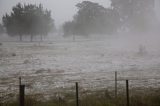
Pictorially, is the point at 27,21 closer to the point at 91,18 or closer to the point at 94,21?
the point at 91,18

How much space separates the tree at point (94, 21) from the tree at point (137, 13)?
4.16m

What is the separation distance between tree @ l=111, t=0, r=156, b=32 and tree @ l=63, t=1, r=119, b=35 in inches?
164

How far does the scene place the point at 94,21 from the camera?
6081 centimetres

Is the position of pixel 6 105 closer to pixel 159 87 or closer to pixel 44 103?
pixel 44 103

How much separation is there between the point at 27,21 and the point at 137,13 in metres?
31.7

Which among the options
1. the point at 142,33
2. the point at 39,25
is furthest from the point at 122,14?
the point at 39,25

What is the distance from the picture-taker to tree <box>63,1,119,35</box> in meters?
59.8

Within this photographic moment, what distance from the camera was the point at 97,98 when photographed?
8469mm

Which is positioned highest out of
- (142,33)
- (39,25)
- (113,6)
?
(113,6)

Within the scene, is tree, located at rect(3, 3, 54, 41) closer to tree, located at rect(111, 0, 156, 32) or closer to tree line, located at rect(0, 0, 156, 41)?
tree line, located at rect(0, 0, 156, 41)

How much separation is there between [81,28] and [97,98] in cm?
5166

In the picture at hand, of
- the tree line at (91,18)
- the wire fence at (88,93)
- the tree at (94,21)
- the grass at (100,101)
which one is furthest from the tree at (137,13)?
the grass at (100,101)

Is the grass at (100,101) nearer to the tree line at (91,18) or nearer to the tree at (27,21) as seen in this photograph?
the tree line at (91,18)

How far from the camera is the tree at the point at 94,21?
196 ft
